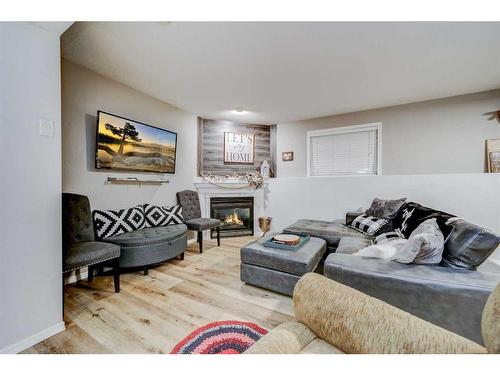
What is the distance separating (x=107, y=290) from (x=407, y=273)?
2668mm

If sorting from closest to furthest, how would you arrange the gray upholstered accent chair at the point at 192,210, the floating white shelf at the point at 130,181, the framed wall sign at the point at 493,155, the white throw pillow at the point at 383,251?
the white throw pillow at the point at 383,251 → the floating white shelf at the point at 130,181 → the framed wall sign at the point at 493,155 → the gray upholstered accent chair at the point at 192,210

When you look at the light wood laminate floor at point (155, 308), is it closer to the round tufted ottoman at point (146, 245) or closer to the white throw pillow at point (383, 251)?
the round tufted ottoman at point (146, 245)

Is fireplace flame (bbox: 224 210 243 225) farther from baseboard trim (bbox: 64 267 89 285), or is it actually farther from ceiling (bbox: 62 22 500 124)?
baseboard trim (bbox: 64 267 89 285)

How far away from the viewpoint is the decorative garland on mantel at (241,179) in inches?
161

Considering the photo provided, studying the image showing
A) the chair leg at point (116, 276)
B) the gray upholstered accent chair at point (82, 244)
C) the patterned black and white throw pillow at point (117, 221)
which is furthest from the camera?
the patterned black and white throw pillow at point (117, 221)

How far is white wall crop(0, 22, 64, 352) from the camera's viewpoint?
4.24 feet

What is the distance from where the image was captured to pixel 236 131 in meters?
4.45

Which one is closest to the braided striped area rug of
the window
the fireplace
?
the fireplace

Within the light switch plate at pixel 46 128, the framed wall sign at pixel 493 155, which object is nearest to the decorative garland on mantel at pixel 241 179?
the light switch plate at pixel 46 128

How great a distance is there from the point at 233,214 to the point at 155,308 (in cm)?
263

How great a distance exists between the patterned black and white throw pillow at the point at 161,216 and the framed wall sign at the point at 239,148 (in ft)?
5.28

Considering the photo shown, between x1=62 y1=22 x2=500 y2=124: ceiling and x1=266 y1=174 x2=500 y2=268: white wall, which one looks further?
x1=266 y1=174 x2=500 y2=268: white wall

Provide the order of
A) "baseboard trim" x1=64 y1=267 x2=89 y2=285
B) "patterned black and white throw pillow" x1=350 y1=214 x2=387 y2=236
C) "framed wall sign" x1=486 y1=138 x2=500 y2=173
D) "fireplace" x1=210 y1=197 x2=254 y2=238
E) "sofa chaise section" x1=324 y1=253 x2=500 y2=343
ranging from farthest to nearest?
"fireplace" x1=210 y1=197 x2=254 y2=238 → "framed wall sign" x1=486 y1=138 x2=500 y2=173 → "patterned black and white throw pillow" x1=350 y1=214 x2=387 y2=236 → "baseboard trim" x1=64 y1=267 x2=89 y2=285 → "sofa chaise section" x1=324 y1=253 x2=500 y2=343

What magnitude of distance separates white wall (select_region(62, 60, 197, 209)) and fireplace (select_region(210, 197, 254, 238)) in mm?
1000
